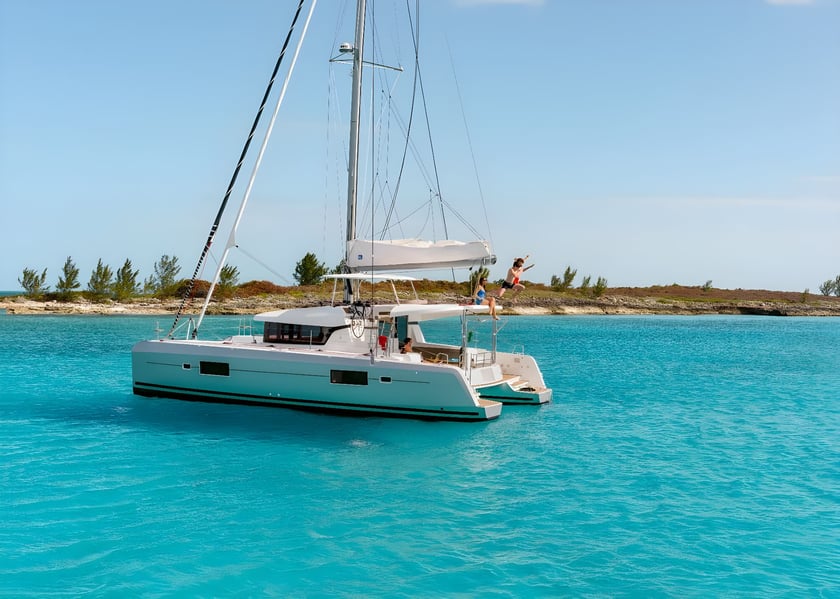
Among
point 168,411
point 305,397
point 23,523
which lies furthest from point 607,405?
point 23,523

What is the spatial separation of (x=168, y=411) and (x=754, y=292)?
136323 mm

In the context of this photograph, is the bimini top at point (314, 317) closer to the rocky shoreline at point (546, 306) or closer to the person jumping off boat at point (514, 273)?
the person jumping off boat at point (514, 273)

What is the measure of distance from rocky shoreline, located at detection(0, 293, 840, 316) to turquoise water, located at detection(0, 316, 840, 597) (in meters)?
46.6

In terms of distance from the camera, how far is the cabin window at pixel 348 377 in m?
17.5

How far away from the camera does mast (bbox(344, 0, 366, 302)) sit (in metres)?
20.3

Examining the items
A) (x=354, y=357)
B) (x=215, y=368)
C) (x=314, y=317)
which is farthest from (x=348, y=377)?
(x=215, y=368)

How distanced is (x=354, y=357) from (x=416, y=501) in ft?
20.9

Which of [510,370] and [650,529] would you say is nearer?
[650,529]

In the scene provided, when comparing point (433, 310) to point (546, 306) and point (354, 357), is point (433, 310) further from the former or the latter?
point (546, 306)

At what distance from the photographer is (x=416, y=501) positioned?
11875mm

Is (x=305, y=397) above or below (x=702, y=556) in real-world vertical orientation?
above

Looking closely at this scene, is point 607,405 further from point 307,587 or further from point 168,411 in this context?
point 307,587

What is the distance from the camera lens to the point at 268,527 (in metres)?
10.4

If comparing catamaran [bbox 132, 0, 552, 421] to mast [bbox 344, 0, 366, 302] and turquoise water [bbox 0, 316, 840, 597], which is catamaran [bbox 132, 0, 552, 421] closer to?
mast [bbox 344, 0, 366, 302]
